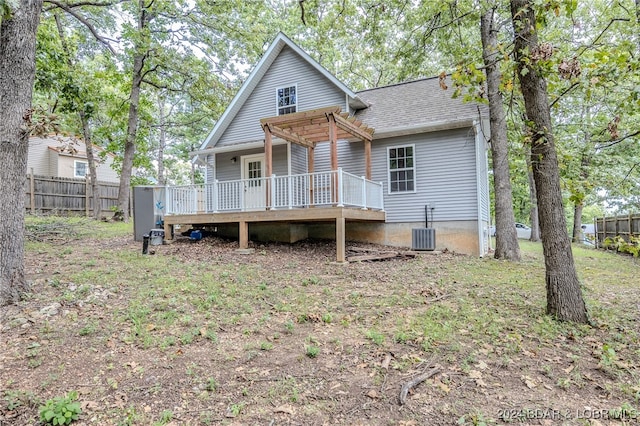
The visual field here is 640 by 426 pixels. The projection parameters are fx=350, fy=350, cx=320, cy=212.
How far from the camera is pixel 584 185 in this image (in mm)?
4371

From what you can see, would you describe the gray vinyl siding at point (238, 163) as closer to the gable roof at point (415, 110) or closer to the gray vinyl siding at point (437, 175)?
the gray vinyl siding at point (437, 175)

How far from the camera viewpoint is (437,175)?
1080 cm

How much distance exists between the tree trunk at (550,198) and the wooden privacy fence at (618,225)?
10.3 m

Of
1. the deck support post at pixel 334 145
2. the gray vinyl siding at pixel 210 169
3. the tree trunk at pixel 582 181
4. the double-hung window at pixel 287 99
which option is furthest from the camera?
the gray vinyl siding at pixel 210 169

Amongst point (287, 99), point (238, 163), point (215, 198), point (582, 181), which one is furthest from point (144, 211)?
point (582, 181)

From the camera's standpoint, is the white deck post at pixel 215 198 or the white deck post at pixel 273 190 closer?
the white deck post at pixel 273 190

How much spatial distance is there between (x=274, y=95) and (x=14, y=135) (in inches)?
353

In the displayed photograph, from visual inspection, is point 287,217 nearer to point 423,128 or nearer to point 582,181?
point 423,128

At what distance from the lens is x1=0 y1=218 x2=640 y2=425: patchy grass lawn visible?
284 centimetres

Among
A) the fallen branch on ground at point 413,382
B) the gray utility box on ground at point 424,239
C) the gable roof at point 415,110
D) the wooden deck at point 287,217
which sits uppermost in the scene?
the gable roof at point 415,110

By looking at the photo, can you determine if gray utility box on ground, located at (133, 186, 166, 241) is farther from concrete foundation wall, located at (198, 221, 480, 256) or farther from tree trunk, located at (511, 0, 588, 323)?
tree trunk, located at (511, 0, 588, 323)

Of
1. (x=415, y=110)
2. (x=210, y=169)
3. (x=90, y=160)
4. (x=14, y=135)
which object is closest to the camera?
(x=14, y=135)

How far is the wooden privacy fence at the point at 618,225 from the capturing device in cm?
1361

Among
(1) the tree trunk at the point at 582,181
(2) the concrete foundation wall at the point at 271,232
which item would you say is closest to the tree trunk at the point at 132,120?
(2) the concrete foundation wall at the point at 271,232
